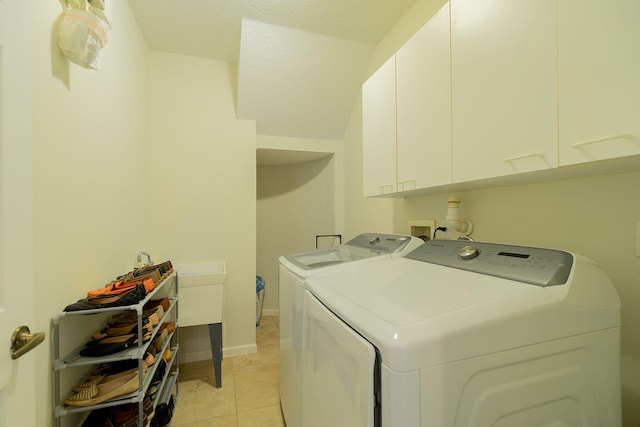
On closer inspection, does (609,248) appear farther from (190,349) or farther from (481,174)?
(190,349)

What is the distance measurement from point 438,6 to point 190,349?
316cm

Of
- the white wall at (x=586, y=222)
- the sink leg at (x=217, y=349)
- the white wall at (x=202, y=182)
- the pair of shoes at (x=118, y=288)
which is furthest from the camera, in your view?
the white wall at (x=202, y=182)

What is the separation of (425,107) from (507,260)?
0.73 meters

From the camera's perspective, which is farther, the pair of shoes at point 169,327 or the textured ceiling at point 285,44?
the textured ceiling at point 285,44

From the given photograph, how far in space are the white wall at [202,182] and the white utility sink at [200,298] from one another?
1.24ft

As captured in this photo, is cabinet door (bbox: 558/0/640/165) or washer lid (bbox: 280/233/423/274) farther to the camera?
washer lid (bbox: 280/233/423/274)

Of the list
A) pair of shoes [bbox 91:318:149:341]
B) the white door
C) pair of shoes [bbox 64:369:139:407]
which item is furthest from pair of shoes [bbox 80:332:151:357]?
the white door

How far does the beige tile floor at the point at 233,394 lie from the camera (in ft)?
5.24

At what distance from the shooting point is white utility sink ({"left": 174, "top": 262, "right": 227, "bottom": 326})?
1943mm

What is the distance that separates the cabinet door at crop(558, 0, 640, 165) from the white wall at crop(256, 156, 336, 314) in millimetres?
2580

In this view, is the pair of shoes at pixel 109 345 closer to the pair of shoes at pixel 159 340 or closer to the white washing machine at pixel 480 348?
the pair of shoes at pixel 159 340

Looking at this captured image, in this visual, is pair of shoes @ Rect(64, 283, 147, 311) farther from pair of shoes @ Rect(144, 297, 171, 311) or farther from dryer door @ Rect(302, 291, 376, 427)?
dryer door @ Rect(302, 291, 376, 427)

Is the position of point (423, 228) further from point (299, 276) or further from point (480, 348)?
point (480, 348)

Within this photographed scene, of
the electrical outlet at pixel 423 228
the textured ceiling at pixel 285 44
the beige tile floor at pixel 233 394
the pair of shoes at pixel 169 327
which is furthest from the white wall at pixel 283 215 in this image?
the pair of shoes at pixel 169 327
